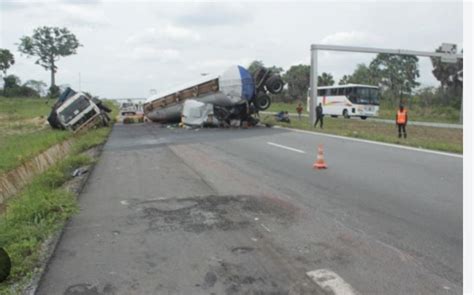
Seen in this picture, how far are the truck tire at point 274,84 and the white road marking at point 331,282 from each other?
73.3ft

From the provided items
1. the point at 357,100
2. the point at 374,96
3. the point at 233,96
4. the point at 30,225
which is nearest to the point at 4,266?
the point at 30,225

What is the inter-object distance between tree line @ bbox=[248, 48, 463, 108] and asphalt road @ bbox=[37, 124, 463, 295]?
103ft

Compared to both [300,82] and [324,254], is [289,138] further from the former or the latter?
[300,82]

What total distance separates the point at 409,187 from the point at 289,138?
997cm

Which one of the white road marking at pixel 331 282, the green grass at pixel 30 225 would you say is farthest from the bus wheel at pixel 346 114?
the white road marking at pixel 331 282

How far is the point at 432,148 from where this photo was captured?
13523 millimetres

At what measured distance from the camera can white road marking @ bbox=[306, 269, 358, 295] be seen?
3.83 metres

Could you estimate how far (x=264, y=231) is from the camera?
5.53 meters

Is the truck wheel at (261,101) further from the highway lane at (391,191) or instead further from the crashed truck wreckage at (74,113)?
the highway lane at (391,191)

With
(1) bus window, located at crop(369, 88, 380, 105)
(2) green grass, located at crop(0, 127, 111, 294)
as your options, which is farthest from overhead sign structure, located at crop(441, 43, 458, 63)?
(2) green grass, located at crop(0, 127, 111, 294)


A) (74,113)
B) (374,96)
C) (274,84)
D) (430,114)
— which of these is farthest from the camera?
(430,114)

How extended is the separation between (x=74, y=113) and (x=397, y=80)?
55.5 m

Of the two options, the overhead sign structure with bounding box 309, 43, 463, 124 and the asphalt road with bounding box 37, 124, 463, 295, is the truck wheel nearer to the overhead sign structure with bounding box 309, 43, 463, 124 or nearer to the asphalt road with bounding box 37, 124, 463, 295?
the overhead sign structure with bounding box 309, 43, 463, 124

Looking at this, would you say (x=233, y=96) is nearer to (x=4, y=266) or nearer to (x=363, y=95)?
(x=363, y=95)
